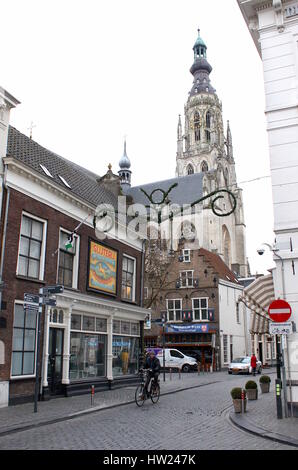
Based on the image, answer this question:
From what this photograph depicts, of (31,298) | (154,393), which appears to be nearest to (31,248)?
(31,298)

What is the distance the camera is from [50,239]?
16.3 metres

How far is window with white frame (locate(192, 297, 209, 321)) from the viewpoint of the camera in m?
38.9

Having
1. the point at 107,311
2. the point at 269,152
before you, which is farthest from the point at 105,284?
the point at 269,152

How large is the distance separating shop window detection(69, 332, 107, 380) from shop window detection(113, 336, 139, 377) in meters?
0.96

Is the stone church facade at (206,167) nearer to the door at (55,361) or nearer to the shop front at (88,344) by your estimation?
the shop front at (88,344)

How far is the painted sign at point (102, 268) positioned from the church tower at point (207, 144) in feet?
203

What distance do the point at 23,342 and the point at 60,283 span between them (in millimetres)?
3017

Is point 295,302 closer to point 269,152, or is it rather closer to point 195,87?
point 269,152

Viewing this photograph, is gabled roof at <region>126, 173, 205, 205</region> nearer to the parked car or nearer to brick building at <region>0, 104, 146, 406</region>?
the parked car

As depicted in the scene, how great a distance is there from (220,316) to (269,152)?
1094 inches

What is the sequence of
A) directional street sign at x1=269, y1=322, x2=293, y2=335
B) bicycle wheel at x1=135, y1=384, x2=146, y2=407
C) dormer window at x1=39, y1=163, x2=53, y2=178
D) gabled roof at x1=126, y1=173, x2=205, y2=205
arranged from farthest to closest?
gabled roof at x1=126, y1=173, x2=205, y2=205
dormer window at x1=39, y1=163, x2=53, y2=178
bicycle wheel at x1=135, y1=384, x2=146, y2=407
directional street sign at x1=269, y1=322, x2=293, y2=335

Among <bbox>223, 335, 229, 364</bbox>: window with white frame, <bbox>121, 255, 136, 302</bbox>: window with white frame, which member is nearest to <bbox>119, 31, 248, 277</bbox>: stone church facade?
<bbox>223, 335, 229, 364</bbox>: window with white frame

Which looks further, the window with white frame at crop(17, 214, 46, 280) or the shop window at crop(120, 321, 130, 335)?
the shop window at crop(120, 321, 130, 335)

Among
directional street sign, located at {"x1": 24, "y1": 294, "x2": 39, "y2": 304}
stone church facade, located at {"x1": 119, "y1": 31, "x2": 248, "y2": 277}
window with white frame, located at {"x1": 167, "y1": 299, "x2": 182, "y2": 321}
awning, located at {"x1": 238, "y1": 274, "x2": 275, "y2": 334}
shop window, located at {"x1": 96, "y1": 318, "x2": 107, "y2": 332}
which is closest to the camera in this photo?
directional street sign, located at {"x1": 24, "y1": 294, "x2": 39, "y2": 304}
